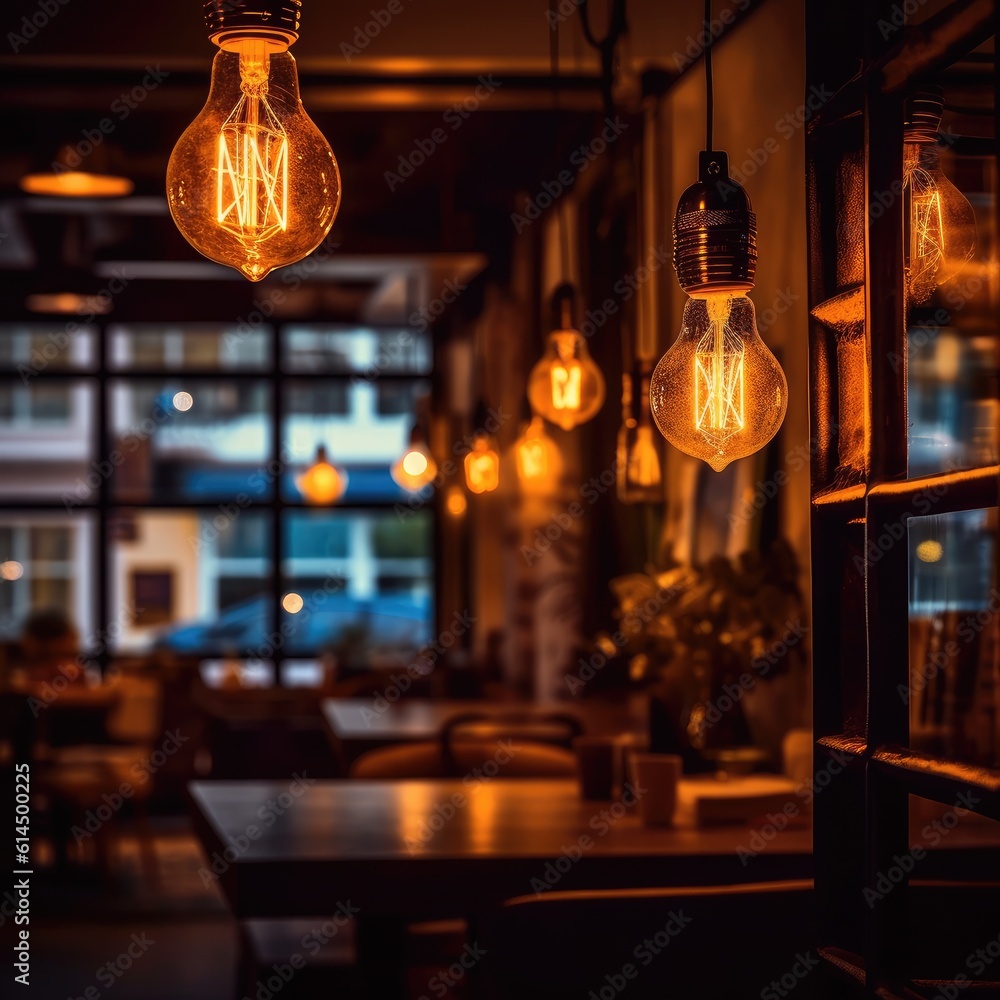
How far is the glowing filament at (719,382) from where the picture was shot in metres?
1.62

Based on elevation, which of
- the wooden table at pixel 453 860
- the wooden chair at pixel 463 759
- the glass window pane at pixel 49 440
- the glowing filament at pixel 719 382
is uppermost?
the glass window pane at pixel 49 440

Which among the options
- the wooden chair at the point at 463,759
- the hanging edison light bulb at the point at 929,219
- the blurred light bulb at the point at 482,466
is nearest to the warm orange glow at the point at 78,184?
the blurred light bulb at the point at 482,466

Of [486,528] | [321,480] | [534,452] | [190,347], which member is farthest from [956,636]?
[190,347]

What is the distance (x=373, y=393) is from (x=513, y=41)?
218 inches

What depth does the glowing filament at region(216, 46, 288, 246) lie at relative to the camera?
4.72 ft

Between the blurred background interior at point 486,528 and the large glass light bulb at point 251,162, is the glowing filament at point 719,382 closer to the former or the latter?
the blurred background interior at point 486,528

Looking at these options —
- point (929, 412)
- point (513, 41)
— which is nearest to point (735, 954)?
point (929, 412)

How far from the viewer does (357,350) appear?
33.0 feet

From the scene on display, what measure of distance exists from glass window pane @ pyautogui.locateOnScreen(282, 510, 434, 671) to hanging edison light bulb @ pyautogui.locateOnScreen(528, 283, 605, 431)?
6.35 m

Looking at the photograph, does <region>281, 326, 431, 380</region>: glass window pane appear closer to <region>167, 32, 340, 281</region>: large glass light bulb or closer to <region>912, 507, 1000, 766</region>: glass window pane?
<region>912, 507, 1000, 766</region>: glass window pane

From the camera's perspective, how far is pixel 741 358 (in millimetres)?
1624

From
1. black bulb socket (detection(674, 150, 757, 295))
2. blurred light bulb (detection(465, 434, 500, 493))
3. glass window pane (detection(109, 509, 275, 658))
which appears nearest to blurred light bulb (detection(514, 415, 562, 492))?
blurred light bulb (detection(465, 434, 500, 493))

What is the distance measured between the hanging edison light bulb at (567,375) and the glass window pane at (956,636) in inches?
39.3

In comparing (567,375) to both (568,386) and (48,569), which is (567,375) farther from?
(48,569)
